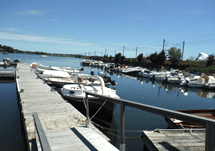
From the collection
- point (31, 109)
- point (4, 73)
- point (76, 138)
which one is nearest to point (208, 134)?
point (76, 138)

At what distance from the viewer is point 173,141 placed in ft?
20.8

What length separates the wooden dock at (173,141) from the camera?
586 cm

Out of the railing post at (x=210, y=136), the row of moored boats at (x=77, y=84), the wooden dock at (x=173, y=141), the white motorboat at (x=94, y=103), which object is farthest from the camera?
the row of moored boats at (x=77, y=84)

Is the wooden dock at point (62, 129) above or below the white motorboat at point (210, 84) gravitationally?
above

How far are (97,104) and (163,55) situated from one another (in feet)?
192

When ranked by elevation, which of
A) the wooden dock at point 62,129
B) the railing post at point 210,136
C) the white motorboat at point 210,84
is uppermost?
the railing post at point 210,136

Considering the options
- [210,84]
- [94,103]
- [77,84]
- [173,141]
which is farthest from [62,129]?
[210,84]

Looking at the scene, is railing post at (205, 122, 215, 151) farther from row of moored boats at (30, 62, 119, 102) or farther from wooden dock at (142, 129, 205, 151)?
row of moored boats at (30, 62, 119, 102)

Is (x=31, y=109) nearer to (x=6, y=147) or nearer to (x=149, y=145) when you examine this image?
(x=6, y=147)

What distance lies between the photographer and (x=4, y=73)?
27.2 metres

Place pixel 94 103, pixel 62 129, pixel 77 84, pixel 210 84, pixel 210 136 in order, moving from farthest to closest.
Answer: pixel 210 84 < pixel 77 84 < pixel 94 103 < pixel 62 129 < pixel 210 136

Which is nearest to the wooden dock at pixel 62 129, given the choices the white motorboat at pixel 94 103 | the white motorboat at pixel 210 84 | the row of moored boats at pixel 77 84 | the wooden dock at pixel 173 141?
the white motorboat at pixel 94 103

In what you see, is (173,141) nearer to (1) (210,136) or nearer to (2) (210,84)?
(1) (210,136)

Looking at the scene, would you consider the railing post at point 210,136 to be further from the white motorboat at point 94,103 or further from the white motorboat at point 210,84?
the white motorboat at point 210,84
